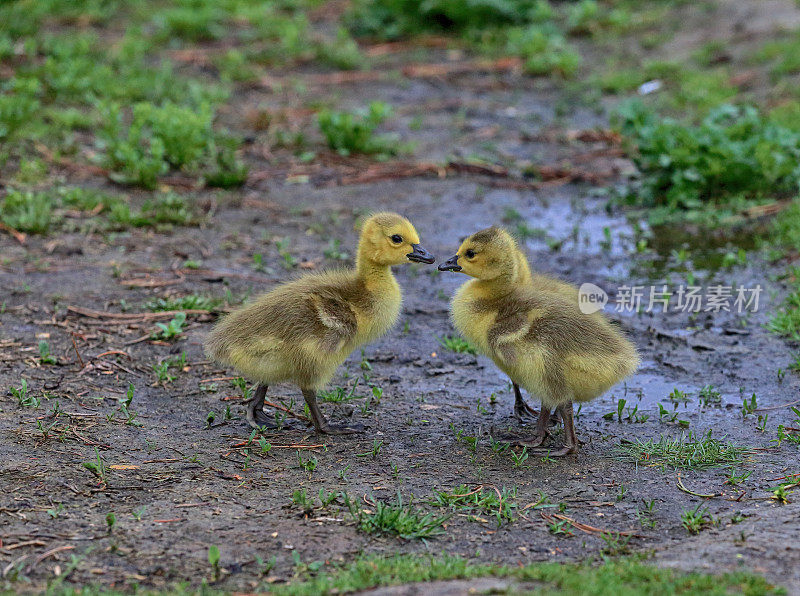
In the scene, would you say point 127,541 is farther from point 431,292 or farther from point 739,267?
point 739,267

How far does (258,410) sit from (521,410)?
1.69 metres

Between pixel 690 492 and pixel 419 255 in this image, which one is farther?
pixel 419 255

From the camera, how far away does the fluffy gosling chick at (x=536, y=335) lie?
18.2ft

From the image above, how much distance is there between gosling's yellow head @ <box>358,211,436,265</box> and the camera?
6.06 metres

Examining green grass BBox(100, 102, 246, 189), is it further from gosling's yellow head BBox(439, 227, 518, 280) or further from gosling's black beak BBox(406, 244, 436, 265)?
gosling's yellow head BBox(439, 227, 518, 280)

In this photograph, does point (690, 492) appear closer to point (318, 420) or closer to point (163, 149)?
point (318, 420)

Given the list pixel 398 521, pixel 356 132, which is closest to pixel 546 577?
pixel 398 521

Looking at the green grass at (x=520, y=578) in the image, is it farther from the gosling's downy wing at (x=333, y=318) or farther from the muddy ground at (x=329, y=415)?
the gosling's downy wing at (x=333, y=318)

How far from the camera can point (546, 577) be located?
14.0 ft

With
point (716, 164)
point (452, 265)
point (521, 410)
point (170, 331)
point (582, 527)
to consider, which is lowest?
point (582, 527)

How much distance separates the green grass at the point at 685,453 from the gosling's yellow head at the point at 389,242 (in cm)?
168

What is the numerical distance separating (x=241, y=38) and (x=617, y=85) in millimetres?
6006

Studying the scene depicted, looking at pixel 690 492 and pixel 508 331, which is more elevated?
pixel 508 331

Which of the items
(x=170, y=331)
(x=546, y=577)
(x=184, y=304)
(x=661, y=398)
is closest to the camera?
(x=546, y=577)
